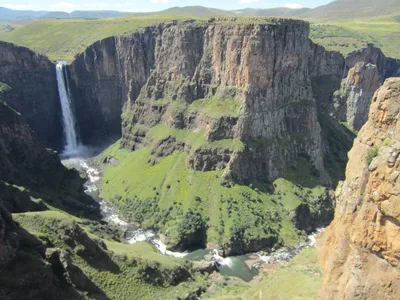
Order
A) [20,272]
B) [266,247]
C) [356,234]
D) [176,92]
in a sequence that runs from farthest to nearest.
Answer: [176,92] < [266,247] < [20,272] < [356,234]

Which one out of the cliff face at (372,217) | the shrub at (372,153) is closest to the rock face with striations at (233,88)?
the cliff face at (372,217)

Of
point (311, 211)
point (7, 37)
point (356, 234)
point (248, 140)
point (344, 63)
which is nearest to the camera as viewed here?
point (356, 234)

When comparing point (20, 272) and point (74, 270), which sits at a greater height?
point (20, 272)

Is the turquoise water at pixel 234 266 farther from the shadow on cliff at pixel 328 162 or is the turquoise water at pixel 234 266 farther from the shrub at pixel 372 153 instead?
the shrub at pixel 372 153

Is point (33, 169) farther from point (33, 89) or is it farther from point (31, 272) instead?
point (31, 272)

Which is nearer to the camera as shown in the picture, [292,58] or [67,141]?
[292,58]

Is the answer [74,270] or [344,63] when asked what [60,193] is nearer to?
[74,270]

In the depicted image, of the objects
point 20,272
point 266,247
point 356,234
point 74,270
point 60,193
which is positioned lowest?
point 266,247

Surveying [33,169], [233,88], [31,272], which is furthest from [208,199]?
[31,272]

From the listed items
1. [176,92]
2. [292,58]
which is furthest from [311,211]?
[176,92]

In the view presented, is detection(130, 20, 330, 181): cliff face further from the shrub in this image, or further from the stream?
the shrub
